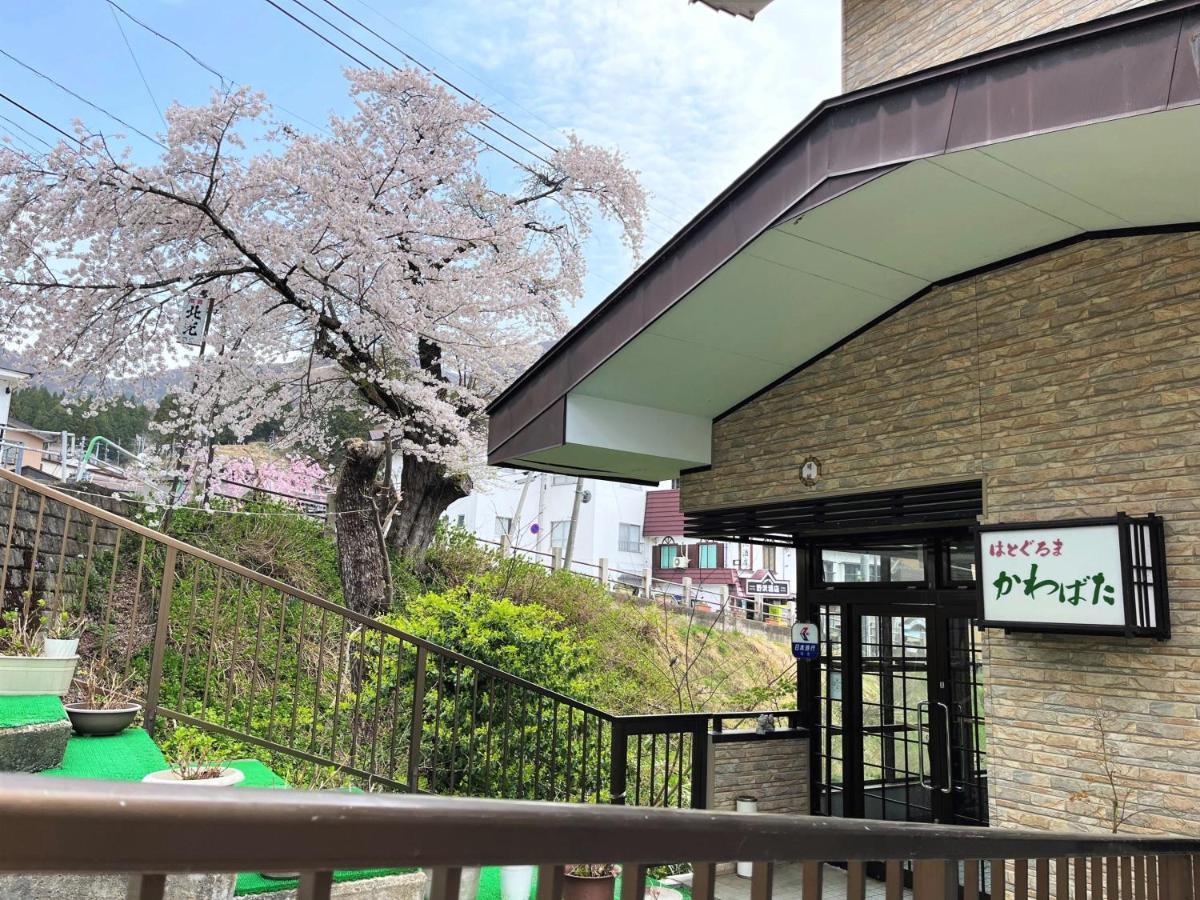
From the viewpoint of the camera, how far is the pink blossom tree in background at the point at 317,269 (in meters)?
8.62

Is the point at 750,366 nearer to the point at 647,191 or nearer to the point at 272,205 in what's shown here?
the point at 272,205

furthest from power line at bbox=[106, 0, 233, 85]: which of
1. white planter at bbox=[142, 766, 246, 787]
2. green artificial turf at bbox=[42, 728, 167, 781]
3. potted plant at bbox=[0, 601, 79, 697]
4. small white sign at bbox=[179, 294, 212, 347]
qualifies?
white planter at bbox=[142, 766, 246, 787]

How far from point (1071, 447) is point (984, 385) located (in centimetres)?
59

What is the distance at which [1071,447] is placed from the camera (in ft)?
13.7

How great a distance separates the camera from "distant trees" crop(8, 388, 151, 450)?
14.8m

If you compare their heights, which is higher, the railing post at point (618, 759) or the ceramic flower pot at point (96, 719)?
the ceramic flower pot at point (96, 719)

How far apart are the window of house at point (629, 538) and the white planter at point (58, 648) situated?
21.8 meters

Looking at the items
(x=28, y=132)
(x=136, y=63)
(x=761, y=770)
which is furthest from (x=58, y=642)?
(x=136, y=63)

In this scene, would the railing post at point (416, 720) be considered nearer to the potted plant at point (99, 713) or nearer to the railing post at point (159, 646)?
Result: the railing post at point (159, 646)

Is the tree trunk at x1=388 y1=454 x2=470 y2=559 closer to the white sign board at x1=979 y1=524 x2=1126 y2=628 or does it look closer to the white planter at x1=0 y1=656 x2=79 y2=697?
the white planter at x1=0 y1=656 x2=79 y2=697

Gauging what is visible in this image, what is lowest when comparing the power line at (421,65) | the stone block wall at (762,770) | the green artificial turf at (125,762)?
the stone block wall at (762,770)

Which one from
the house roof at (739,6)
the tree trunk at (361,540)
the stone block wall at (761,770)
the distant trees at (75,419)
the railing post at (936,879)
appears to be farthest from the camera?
the distant trees at (75,419)

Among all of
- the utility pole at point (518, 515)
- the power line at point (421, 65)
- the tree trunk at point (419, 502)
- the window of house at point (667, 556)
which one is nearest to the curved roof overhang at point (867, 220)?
the tree trunk at point (419, 502)

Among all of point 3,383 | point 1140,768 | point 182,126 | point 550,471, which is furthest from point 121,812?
point 3,383
